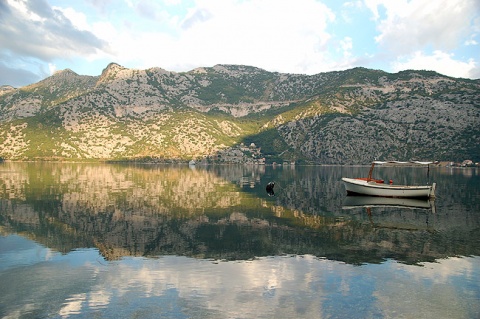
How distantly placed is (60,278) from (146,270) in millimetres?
5160

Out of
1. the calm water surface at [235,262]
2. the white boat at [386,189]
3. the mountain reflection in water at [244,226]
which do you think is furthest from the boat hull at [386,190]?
the calm water surface at [235,262]

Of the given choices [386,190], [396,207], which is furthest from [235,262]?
[386,190]

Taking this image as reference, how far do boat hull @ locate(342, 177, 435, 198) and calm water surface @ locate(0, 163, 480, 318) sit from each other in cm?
1592


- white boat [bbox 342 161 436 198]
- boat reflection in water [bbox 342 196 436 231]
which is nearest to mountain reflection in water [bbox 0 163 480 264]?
boat reflection in water [bbox 342 196 436 231]

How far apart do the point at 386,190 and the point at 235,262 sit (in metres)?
48.5

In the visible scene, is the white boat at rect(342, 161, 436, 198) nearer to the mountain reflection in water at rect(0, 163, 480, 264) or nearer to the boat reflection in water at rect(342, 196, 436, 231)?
the boat reflection in water at rect(342, 196, 436, 231)

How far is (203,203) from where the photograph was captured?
53531mm

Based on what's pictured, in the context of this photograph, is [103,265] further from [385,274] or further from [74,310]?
[385,274]

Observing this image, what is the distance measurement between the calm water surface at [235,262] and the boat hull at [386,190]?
15.9 m

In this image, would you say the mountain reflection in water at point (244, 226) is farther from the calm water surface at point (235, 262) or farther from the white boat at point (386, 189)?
the white boat at point (386, 189)

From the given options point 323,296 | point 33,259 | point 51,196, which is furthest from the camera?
point 51,196

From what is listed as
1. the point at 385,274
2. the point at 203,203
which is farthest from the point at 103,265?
the point at 203,203

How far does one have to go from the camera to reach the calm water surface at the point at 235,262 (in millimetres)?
17438

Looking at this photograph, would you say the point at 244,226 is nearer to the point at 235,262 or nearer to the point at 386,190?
the point at 235,262
